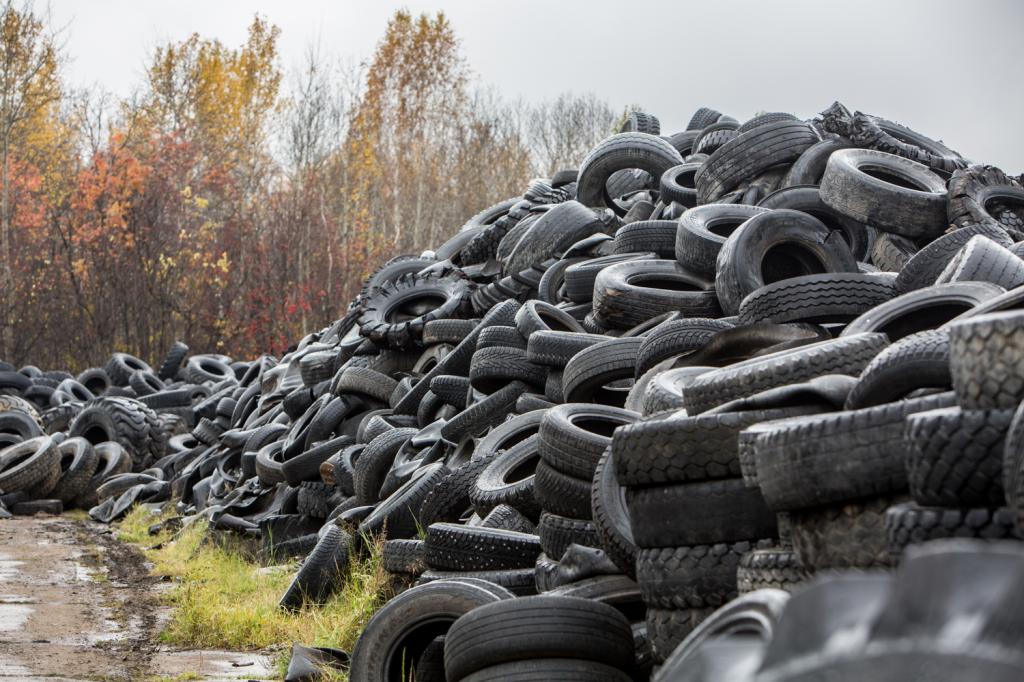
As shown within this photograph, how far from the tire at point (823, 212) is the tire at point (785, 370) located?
17.9 feet

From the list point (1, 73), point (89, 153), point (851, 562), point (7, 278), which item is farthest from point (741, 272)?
point (89, 153)

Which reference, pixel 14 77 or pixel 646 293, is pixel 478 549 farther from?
pixel 14 77

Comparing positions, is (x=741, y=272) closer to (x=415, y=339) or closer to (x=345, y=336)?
(x=415, y=339)

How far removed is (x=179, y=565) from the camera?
9.90 m

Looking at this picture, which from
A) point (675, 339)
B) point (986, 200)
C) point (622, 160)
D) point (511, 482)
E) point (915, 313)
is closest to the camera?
point (915, 313)

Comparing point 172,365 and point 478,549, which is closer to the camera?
point 478,549

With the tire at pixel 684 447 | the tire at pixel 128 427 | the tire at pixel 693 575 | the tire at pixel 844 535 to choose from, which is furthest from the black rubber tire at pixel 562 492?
the tire at pixel 128 427

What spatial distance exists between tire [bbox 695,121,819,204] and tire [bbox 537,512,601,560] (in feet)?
20.3

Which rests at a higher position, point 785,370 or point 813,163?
point 813,163

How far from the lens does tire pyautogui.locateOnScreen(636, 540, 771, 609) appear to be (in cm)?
429

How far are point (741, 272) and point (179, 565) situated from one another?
491 centimetres

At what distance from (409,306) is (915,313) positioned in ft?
24.5

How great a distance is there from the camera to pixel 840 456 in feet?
12.1

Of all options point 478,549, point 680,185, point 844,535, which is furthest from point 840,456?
point 680,185
